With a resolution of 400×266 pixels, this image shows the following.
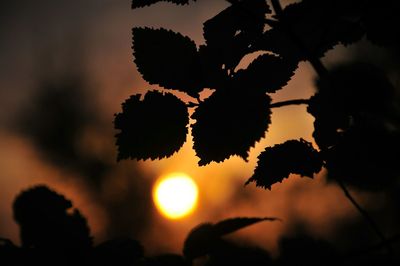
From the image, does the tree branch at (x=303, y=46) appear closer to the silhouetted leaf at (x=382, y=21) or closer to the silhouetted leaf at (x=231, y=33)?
the silhouetted leaf at (x=231, y=33)

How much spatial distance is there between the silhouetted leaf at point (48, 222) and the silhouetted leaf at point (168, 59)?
482 mm

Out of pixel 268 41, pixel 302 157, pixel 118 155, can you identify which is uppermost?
pixel 268 41

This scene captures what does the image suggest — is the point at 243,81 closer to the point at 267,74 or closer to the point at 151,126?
the point at 267,74

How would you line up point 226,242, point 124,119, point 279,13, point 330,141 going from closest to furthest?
point 279,13 < point 124,119 < point 330,141 < point 226,242

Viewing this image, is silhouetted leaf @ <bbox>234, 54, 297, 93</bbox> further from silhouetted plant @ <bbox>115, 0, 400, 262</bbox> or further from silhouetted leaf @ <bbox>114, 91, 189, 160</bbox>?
silhouetted leaf @ <bbox>114, 91, 189, 160</bbox>

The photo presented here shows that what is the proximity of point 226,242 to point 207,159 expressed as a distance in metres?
0.52

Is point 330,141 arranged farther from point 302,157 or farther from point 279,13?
point 279,13

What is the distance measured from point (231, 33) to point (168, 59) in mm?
188

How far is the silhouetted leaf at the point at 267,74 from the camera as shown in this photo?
923 mm

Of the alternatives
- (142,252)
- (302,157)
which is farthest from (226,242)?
(302,157)

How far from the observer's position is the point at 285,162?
1.12 m

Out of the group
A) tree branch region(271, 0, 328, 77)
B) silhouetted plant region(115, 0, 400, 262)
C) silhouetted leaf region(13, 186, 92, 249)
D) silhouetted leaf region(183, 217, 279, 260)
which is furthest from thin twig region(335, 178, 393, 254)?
silhouetted leaf region(13, 186, 92, 249)

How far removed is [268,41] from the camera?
1003 millimetres

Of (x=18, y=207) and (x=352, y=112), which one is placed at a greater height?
(x=18, y=207)
